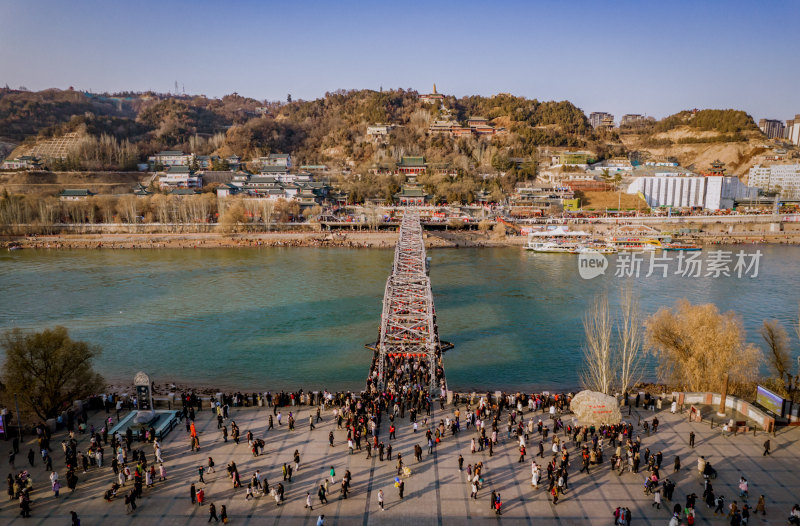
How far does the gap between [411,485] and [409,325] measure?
7.67 m

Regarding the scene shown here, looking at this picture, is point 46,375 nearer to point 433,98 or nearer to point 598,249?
point 598,249

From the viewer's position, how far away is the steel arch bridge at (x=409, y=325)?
544 inches

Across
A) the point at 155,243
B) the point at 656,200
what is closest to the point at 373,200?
the point at 155,243

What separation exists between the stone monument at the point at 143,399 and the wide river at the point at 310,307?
5320 millimetres

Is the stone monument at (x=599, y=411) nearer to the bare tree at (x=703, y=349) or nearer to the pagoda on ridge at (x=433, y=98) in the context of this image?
the bare tree at (x=703, y=349)

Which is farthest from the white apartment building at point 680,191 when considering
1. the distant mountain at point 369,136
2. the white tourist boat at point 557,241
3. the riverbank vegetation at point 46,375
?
the riverbank vegetation at point 46,375

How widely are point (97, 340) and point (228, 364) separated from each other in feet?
21.8

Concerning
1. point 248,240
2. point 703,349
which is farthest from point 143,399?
point 248,240

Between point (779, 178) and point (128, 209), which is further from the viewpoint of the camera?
point (779, 178)

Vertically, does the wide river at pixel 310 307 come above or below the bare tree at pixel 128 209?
below

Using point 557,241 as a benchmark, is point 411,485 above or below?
below

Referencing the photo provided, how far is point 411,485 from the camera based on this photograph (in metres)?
8.78

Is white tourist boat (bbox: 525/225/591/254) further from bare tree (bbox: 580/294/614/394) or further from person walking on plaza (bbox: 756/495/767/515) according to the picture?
person walking on plaza (bbox: 756/495/767/515)

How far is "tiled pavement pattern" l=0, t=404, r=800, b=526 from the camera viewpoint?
7922 millimetres
